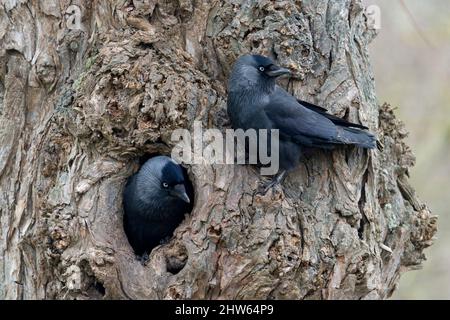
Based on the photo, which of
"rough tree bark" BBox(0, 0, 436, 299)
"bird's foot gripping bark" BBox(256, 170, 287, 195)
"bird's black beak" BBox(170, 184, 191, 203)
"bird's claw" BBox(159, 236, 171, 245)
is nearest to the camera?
"rough tree bark" BBox(0, 0, 436, 299)

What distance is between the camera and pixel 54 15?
262 inches

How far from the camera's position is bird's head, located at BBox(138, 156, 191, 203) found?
6.23 m

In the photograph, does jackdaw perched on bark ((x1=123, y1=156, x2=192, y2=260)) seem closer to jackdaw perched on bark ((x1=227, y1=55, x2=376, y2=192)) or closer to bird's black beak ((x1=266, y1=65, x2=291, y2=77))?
jackdaw perched on bark ((x1=227, y1=55, x2=376, y2=192))

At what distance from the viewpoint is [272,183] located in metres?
→ 6.08

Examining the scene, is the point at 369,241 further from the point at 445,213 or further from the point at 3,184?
the point at 445,213

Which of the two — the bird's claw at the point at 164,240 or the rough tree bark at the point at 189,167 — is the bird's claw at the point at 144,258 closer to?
the rough tree bark at the point at 189,167

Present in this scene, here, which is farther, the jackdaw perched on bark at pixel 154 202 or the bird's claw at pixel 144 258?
the jackdaw perched on bark at pixel 154 202

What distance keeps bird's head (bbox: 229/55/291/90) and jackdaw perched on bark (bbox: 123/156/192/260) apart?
80 cm

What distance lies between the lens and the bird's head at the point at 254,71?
629cm

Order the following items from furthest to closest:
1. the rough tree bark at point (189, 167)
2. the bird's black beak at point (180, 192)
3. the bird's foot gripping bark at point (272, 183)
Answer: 1. the bird's black beak at point (180, 192)
2. the bird's foot gripping bark at point (272, 183)
3. the rough tree bark at point (189, 167)

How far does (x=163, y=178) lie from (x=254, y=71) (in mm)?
1041

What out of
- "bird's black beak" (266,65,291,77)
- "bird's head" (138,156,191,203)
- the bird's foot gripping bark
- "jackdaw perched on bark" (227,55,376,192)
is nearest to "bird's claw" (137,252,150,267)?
"bird's head" (138,156,191,203)

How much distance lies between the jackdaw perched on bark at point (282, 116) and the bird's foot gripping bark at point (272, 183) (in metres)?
0.02

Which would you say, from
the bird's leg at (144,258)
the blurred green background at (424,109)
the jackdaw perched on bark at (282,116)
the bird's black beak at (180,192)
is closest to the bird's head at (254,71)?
the jackdaw perched on bark at (282,116)
